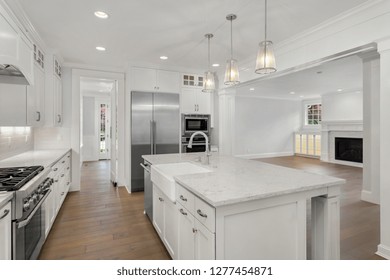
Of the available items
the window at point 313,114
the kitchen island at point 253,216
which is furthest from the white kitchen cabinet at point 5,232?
the window at point 313,114

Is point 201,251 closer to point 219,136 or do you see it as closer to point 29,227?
point 29,227

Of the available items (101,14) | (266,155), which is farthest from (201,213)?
(266,155)

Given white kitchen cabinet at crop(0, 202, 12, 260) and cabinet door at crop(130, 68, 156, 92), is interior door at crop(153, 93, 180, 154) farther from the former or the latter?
white kitchen cabinet at crop(0, 202, 12, 260)

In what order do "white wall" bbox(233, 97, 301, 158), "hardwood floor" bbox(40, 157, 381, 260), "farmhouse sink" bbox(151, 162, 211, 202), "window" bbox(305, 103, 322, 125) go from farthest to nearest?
"window" bbox(305, 103, 322, 125), "white wall" bbox(233, 97, 301, 158), "hardwood floor" bbox(40, 157, 381, 260), "farmhouse sink" bbox(151, 162, 211, 202)

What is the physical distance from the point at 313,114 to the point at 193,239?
9423 millimetres

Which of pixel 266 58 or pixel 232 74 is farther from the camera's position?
pixel 232 74

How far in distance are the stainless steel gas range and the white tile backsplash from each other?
1083 mm

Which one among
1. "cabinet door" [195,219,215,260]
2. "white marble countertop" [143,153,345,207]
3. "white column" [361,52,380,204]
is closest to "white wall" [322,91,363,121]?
"white column" [361,52,380,204]

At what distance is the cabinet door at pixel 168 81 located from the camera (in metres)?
4.59

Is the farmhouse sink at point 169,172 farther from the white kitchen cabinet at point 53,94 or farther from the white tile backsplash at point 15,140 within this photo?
the white kitchen cabinet at point 53,94

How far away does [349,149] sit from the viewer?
7328 mm

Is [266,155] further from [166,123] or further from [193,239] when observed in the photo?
[193,239]

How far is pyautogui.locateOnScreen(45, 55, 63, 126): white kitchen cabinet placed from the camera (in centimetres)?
350
